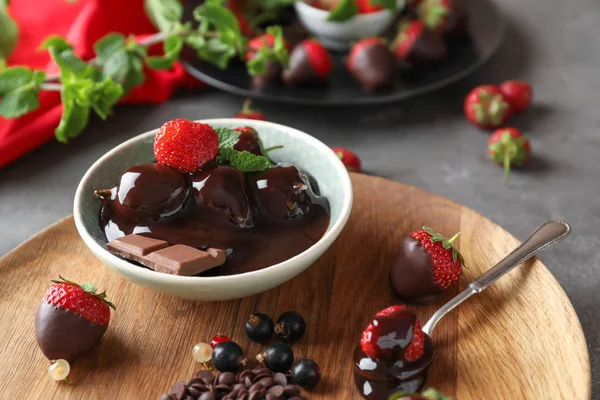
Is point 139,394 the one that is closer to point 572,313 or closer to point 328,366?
point 328,366

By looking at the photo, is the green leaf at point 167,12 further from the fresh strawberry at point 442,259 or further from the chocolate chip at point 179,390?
the chocolate chip at point 179,390

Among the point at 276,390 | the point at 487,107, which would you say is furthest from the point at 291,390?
the point at 487,107

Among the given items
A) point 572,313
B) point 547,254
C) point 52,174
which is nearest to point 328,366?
point 572,313

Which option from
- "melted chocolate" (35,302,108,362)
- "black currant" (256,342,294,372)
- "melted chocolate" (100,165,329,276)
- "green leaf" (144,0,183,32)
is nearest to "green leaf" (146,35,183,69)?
"green leaf" (144,0,183,32)

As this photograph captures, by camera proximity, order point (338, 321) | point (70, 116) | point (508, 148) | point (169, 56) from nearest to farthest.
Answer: point (338, 321) < point (70, 116) < point (508, 148) < point (169, 56)

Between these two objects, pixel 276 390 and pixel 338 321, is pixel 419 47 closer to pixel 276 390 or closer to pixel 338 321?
pixel 338 321

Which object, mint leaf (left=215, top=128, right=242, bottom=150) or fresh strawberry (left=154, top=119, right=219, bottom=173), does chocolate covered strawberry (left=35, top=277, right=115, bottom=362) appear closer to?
fresh strawberry (left=154, top=119, right=219, bottom=173)
